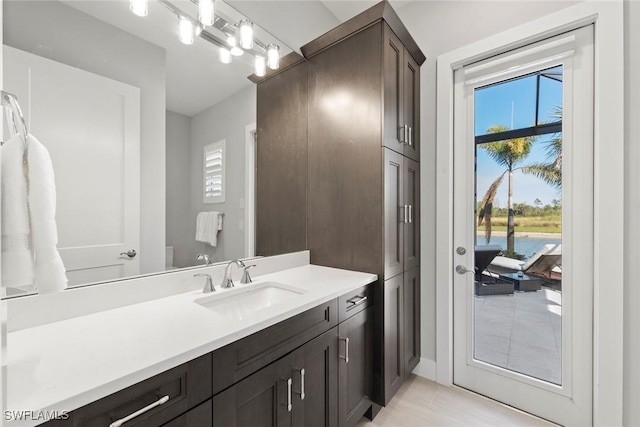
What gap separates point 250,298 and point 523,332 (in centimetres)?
175

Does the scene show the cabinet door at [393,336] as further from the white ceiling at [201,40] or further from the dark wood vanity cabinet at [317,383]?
the white ceiling at [201,40]

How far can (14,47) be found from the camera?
0.95 metres

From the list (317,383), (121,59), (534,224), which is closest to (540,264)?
(534,224)

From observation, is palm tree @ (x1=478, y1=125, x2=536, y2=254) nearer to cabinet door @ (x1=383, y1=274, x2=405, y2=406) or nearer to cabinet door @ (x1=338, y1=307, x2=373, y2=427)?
cabinet door @ (x1=383, y1=274, x2=405, y2=406)

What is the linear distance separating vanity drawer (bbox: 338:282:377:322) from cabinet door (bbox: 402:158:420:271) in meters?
0.41

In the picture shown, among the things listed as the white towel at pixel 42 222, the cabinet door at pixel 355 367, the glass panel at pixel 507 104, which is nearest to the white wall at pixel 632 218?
the glass panel at pixel 507 104

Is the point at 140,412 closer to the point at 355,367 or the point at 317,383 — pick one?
the point at 317,383

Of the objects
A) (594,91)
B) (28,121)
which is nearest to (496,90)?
(594,91)

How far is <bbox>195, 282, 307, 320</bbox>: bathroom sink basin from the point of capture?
4.22ft

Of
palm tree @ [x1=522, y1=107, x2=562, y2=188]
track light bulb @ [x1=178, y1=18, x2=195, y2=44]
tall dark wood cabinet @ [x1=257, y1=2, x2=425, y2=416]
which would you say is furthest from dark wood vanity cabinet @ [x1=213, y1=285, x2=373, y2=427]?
track light bulb @ [x1=178, y1=18, x2=195, y2=44]

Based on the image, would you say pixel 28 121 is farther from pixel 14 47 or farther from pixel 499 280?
pixel 499 280

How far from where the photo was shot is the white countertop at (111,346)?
0.62 meters

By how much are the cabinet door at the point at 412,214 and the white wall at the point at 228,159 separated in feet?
3.55

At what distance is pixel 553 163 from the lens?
169 cm
